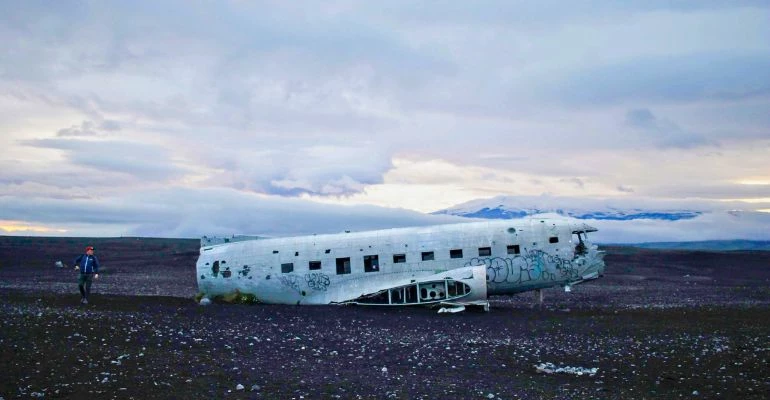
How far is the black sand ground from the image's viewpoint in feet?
47.6

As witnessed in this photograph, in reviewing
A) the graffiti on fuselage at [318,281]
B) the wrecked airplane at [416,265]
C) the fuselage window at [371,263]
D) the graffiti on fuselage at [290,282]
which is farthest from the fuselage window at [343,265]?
the graffiti on fuselage at [290,282]

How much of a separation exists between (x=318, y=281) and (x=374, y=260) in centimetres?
304

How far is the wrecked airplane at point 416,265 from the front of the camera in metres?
30.9

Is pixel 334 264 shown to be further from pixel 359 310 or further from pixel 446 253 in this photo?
pixel 446 253

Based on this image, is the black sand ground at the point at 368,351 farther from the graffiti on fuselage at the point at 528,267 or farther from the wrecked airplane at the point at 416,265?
the graffiti on fuselage at the point at 528,267

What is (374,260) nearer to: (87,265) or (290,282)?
(290,282)

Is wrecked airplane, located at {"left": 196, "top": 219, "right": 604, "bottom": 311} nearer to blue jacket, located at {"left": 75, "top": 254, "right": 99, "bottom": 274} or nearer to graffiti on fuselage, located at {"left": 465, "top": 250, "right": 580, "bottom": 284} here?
graffiti on fuselage, located at {"left": 465, "top": 250, "right": 580, "bottom": 284}

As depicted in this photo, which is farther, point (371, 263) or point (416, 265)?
point (371, 263)

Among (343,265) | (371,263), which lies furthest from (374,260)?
(343,265)

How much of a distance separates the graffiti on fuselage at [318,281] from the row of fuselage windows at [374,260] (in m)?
0.34

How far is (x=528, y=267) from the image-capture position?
31.1m

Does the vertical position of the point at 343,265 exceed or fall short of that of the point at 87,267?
it falls short

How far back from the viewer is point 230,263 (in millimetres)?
32938

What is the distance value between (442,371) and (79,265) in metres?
19.6
